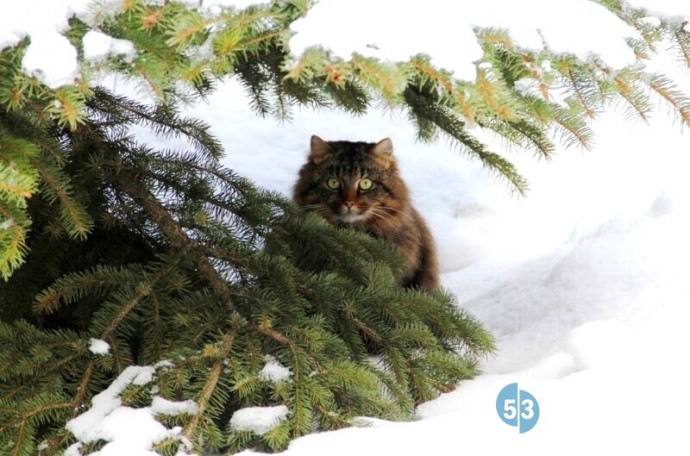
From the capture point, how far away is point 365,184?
11.5 ft

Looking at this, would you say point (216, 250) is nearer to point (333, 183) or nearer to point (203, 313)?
point (203, 313)

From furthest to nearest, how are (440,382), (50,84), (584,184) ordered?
1. (584,184)
2. (440,382)
3. (50,84)

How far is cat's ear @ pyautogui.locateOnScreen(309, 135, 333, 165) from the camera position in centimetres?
361

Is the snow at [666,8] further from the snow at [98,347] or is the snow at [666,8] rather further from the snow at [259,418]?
the snow at [98,347]

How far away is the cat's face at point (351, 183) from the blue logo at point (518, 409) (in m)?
1.42

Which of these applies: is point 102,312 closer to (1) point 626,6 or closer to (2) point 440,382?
(2) point 440,382

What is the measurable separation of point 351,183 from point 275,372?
1.59m

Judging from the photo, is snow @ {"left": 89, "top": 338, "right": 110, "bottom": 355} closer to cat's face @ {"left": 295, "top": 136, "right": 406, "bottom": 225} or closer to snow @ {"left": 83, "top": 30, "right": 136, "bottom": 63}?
snow @ {"left": 83, "top": 30, "right": 136, "bottom": 63}

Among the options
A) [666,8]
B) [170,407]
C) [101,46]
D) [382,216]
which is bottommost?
[382,216]

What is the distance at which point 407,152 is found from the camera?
258 inches

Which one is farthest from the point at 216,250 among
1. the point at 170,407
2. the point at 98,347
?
the point at 170,407

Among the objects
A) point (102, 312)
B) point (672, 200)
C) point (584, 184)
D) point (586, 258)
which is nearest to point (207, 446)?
point (102, 312)

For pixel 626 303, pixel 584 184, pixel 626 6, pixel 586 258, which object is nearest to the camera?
pixel 626 6

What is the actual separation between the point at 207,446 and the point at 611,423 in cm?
89
